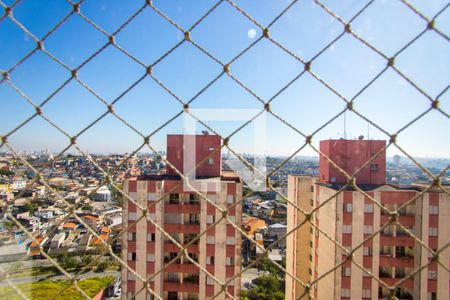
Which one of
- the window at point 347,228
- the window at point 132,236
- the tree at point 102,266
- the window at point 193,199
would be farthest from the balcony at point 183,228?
the tree at point 102,266

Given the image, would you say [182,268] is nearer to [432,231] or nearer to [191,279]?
[191,279]

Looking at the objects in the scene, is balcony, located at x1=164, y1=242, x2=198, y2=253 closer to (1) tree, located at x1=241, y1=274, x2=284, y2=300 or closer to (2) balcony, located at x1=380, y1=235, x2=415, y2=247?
(1) tree, located at x1=241, y1=274, x2=284, y2=300

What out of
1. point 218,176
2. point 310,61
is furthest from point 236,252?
point 310,61

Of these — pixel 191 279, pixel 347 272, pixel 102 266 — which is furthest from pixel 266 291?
pixel 102 266

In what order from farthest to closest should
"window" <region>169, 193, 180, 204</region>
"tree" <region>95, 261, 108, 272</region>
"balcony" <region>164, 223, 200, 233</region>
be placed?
1. "tree" <region>95, 261, 108, 272</region>
2. "window" <region>169, 193, 180, 204</region>
3. "balcony" <region>164, 223, 200, 233</region>

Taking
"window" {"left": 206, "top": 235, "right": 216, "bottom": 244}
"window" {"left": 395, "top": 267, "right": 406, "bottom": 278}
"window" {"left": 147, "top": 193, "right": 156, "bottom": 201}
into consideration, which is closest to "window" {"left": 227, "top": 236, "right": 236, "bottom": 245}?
"window" {"left": 206, "top": 235, "right": 216, "bottom": 244}
